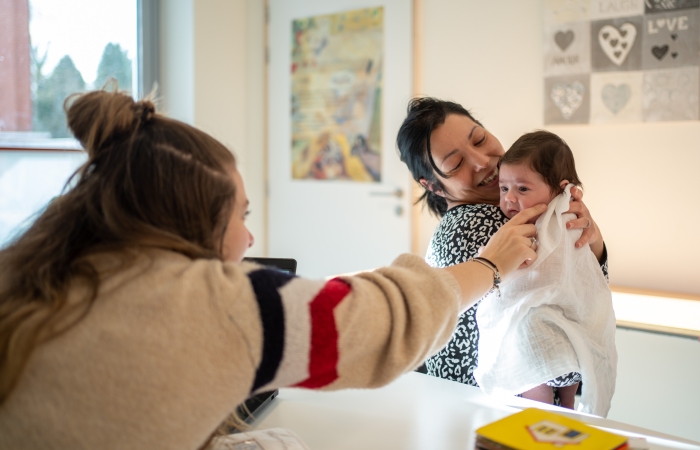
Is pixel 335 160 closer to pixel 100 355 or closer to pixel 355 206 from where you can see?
pixel 355 206

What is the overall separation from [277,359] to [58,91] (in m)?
3.02

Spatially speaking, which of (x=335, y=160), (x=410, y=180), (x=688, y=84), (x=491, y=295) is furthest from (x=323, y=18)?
(x=491, y=295)

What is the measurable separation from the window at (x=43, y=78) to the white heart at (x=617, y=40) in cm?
269

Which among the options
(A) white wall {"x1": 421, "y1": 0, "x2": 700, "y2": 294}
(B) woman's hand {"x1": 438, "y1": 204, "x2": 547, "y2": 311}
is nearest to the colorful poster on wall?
(A) white wall {"x1": 421, "y1": 0, "x2": 700, "y2": 294}

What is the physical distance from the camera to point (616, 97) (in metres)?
2.93

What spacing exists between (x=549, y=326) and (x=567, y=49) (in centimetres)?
207

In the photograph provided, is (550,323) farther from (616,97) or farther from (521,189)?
(616,97)

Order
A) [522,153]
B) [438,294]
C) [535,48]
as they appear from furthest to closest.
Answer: [535,48], [522,153], [438,294]

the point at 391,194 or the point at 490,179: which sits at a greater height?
the point at 490,179

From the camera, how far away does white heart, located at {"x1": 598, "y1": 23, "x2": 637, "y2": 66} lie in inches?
113

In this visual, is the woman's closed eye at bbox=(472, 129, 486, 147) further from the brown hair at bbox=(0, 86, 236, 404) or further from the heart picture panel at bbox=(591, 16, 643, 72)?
the heart picture panel at bbox=(591, 16, 643, 72)

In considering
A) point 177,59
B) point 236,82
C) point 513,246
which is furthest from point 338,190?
point 513,246

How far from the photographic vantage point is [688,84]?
9.04 ft

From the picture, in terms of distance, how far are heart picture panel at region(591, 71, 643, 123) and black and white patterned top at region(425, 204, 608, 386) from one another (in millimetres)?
1701
